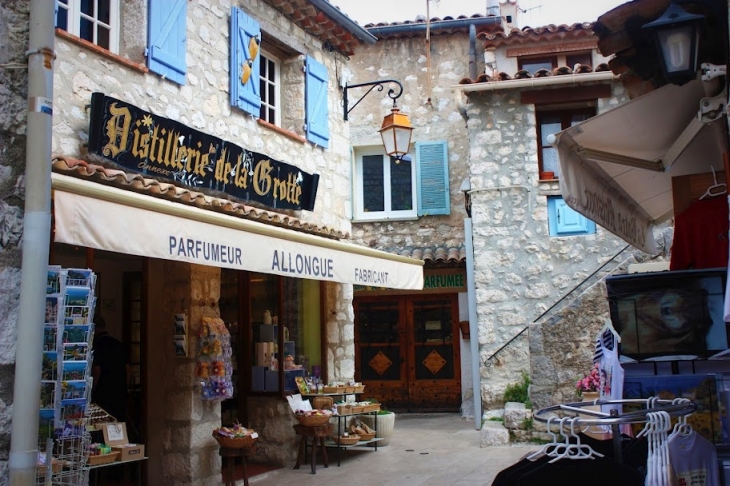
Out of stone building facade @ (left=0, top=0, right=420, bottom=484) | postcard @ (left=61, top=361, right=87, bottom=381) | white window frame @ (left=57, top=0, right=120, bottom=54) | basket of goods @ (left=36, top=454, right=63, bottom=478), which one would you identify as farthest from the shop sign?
basket of goods @ (left=36, top=454, right=63, bottom=478)

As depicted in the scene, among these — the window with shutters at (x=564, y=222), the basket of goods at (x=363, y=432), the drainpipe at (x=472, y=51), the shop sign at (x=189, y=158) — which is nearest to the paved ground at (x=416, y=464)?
the basket of goods at (x=363, y=432)

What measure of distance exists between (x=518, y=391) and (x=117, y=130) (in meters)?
7.99

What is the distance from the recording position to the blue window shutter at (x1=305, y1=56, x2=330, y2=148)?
10.5 m

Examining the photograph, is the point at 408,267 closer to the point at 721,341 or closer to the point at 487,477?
the point at 487,477

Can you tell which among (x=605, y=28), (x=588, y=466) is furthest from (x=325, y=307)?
(x=588, y=466)

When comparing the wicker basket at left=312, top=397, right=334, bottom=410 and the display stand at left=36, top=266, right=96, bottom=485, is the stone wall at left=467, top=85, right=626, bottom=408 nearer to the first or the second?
the wicker basket at left=312, top=397, right=334, bottom=410

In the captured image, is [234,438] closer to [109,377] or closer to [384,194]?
[109,377]

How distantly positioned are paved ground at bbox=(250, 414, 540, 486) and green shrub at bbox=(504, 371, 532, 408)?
771 mm

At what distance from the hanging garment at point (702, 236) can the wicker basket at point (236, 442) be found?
478 centimetres

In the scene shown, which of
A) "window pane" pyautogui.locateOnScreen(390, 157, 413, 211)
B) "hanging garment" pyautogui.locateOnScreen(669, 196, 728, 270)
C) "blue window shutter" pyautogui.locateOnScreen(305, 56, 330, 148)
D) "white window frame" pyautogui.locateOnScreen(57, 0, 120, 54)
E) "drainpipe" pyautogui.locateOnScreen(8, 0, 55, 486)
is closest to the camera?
"drainpipe" pyautogui.locateOnScreen(8, 0, 55, 486)

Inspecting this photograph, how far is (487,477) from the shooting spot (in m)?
8.71

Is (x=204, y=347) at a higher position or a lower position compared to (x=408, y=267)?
lower

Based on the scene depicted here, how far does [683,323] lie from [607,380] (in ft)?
6.16

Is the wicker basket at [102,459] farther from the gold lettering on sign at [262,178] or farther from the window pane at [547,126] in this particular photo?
the window pane at [547,126]
